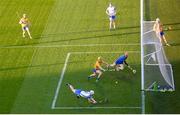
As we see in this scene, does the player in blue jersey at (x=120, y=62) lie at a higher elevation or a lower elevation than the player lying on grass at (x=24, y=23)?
lower

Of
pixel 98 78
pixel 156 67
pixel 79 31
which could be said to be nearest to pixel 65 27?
pixel 79 31

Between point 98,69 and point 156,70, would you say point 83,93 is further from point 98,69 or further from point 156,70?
point 156,70

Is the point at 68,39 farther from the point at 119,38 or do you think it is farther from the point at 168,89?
the point at 168,89

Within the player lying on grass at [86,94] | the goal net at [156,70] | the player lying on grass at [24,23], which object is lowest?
the player lying on grass at [86,94]

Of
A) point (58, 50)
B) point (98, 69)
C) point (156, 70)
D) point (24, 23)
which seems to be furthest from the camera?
point (24, 23)

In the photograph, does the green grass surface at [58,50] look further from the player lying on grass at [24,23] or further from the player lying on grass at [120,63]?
the player lying on grass at [24,23]

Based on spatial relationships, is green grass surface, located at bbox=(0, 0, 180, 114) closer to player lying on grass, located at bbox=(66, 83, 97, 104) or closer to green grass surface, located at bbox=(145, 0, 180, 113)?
green grass surface, located at bbox=(145, 0, 180, 113)

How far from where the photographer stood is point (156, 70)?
25.2 meters

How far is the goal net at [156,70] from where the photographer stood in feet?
82.1

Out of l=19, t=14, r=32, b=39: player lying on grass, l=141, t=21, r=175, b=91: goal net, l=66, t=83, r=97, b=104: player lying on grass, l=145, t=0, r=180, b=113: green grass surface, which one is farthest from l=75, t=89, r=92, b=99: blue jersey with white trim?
l=19, t=14, r=32, b=39: player lying on grass

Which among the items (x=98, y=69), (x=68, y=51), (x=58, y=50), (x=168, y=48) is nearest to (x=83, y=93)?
(x=98, y=69)

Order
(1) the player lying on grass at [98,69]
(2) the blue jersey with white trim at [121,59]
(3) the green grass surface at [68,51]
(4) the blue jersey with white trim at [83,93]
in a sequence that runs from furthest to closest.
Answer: (2) the blue jersey with white trim at [121,59] → (1) the player lying on grass at [98,69] → (3) the green grass surface at [68,51] → (4) the blue jersey with white trim at [83,93]

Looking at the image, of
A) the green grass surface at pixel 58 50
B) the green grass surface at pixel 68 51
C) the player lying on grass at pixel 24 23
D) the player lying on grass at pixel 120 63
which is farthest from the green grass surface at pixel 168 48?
the player lying on grass at pixel 24 23

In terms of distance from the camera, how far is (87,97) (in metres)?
24.1
